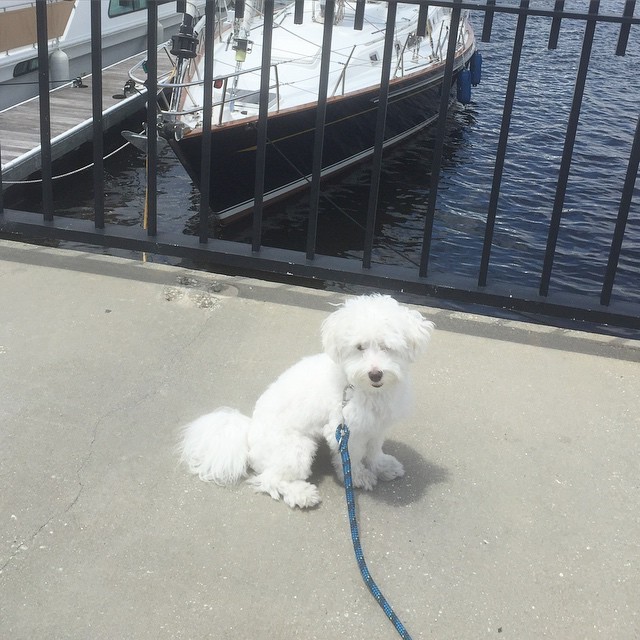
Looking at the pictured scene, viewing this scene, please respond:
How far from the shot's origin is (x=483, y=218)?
37.8ft

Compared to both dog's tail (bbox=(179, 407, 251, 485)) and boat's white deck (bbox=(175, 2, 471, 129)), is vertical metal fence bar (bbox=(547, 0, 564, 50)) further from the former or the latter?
boat's white deck (bbox=(175, 2, 471, 129))

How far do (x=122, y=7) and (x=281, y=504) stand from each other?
14518 mm

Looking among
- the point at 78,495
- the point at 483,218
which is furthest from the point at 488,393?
the point at 483,218

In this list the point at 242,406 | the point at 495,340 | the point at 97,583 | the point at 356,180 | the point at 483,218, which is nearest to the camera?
the point at 97,583

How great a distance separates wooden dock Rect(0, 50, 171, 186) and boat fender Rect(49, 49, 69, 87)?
15cm

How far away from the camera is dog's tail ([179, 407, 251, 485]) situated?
288 cm

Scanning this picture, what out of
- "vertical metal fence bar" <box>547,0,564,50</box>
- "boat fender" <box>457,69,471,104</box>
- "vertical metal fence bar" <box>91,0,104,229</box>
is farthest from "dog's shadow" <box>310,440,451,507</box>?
"boat fender" <box>457,69,471,104</box>

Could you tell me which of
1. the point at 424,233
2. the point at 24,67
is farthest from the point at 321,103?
the point at 24,67

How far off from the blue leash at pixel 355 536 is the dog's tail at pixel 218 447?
359mm

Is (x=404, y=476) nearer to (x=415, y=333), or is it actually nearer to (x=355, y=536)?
(x=355, y=536)

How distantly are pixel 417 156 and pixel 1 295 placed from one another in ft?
36.6

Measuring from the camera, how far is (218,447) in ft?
9.47

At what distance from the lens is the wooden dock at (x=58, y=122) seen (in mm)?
10047

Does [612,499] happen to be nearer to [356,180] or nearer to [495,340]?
[495,340]
